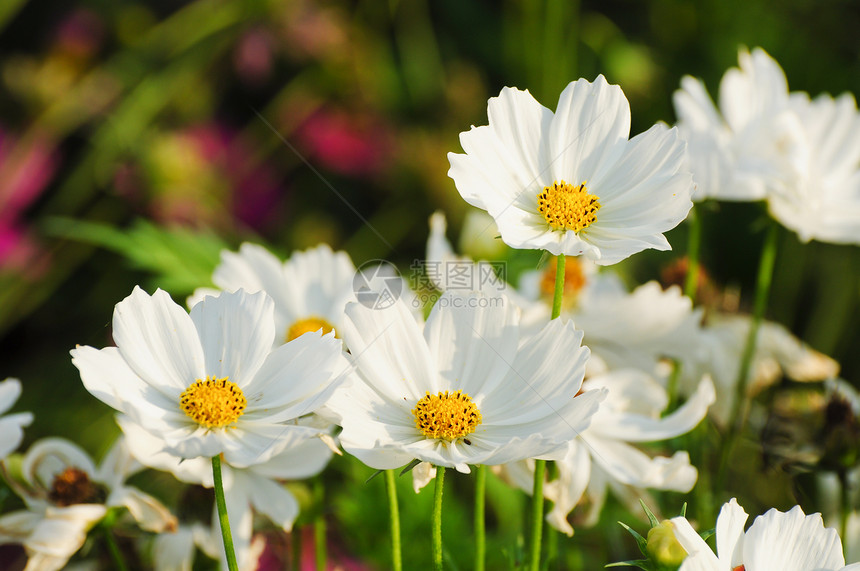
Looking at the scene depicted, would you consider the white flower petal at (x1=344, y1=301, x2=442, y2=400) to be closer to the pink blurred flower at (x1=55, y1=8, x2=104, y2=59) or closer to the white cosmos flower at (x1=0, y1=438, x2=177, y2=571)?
the white cosmos flower at (x1=0, y1=438, x2=177, y2=571)

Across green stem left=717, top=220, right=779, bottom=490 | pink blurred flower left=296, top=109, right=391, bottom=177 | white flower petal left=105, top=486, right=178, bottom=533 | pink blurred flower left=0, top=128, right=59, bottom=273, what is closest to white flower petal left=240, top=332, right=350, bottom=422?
white flower petal left=105, top=486, right=178, bottom=533

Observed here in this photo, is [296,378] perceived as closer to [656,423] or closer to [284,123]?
[656,423]

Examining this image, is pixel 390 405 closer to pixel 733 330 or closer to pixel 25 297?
pixel 733 330

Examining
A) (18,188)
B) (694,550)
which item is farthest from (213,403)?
(18,188)

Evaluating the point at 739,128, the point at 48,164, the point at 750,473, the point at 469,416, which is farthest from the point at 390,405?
the point at 48,164

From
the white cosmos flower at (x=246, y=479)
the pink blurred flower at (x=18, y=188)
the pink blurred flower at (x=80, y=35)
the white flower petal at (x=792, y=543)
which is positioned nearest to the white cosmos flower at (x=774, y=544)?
the white flower petal at (x=792, y=543)

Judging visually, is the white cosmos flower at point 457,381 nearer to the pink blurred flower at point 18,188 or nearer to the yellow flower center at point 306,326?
the yellow flower center at point 306,326

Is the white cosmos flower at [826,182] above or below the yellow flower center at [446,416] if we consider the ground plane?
above
